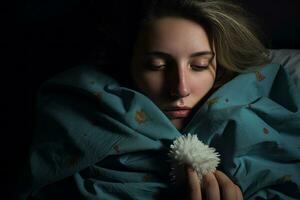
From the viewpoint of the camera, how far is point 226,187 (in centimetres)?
87

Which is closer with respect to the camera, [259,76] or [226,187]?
[226,187]

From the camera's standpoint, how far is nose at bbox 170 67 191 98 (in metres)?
0.94

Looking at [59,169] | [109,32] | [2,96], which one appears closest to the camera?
[59,169]

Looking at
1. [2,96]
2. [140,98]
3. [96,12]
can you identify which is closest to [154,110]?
[140,98]

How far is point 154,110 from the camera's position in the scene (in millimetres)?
994

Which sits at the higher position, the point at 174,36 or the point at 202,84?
the point at 174,36

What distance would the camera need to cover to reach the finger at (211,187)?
0.86 metres

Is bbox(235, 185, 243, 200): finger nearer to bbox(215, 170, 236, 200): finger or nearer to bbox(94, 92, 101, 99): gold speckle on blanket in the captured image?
bbox(215, 170, 236, 200): finger

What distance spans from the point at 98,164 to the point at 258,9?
0.65 m

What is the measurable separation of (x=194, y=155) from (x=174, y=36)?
0.26 metres

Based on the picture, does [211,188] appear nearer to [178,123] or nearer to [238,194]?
Result: [238,194]

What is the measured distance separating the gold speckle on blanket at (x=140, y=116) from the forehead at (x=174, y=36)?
5.8 inches

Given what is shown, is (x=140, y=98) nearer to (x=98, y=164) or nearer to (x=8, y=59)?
(x=98, y=164)

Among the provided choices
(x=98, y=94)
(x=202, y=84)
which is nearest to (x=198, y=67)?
(x=202, y=84)
